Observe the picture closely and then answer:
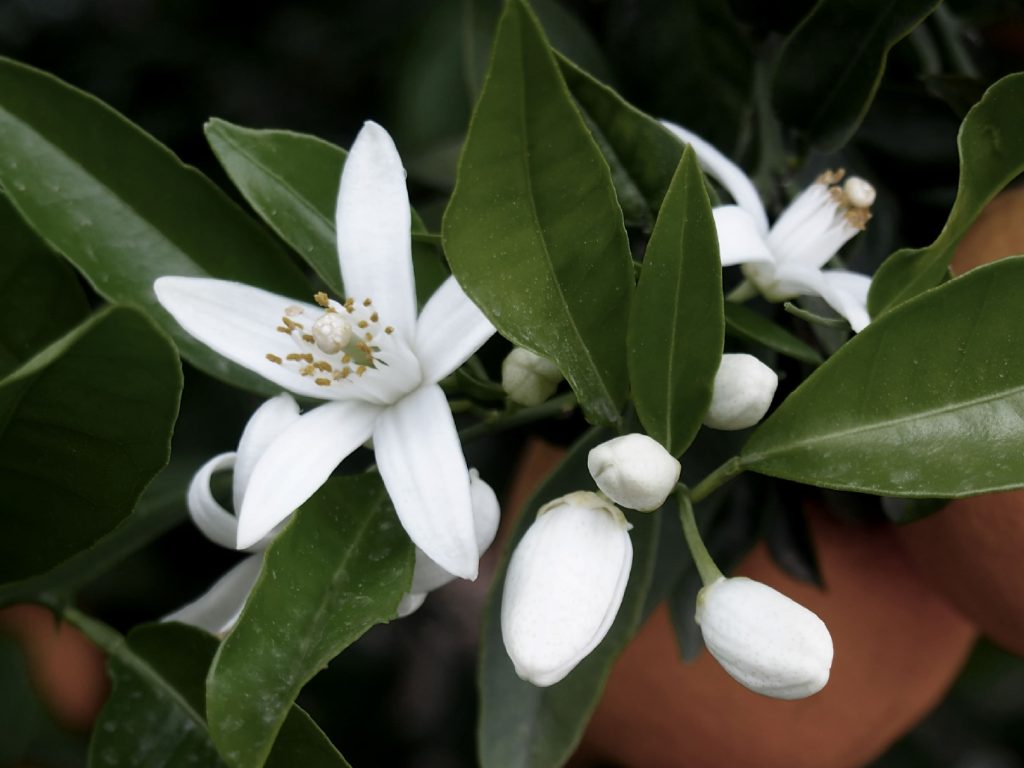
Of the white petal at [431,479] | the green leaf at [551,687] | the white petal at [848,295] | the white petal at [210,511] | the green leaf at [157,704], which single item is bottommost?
the green leaf at [157,704]

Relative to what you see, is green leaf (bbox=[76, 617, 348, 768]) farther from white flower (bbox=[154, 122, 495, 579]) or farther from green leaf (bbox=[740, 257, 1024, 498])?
green leaf (bbox=[740, 257, 1024, 498])

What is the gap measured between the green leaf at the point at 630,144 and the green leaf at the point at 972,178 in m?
0.12

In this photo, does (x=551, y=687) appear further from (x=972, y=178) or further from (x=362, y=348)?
(x=972, y=178)

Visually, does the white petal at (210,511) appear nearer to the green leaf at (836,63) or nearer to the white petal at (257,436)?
the white petal at (257,436)

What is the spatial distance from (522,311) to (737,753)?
1.50 ft

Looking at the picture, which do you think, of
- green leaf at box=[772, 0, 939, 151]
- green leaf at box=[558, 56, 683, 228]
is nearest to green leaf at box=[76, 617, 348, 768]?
green leaf at box=[558, 56, 683, 228]

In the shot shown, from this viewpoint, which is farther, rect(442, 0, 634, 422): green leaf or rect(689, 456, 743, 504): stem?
rect(689, 456, 743, 504): stem

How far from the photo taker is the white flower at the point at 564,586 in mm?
468

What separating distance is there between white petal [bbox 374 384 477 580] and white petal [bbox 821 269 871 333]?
191 millimetres

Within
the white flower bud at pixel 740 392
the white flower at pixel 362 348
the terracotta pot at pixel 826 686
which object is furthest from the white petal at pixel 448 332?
the terracotta pot at pixel 826 686

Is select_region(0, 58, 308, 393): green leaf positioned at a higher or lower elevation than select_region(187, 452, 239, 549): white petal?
higher

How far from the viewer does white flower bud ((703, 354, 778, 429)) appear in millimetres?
548

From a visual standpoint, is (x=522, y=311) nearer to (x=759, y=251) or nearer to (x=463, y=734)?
(x=759, y=251)

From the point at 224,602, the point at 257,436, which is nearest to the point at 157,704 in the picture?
the point at 224,602
